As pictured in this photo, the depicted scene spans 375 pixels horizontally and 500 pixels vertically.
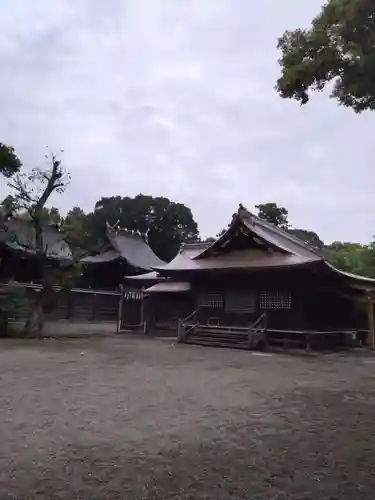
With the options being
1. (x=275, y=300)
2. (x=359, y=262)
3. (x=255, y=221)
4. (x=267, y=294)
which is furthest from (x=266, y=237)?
(x=359, y=262)

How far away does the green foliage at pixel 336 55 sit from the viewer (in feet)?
15.6

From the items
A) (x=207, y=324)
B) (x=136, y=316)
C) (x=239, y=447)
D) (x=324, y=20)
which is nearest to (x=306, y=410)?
(x=239, y=447)

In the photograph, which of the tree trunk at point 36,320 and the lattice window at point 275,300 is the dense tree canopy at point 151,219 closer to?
the tree trunk at point 36,320

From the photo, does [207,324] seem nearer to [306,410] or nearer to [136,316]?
[136,316]

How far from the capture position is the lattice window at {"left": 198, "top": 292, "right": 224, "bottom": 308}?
18.9 metres

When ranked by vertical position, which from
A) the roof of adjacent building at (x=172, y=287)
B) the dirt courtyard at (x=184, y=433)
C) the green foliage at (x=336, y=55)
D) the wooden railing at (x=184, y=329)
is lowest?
the dirt courtyard at (x=184, y=433)

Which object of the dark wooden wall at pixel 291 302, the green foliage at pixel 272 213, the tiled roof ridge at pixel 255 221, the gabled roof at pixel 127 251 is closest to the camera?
the dark wooden wall at pixel 291 302

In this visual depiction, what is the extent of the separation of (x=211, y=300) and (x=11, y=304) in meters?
8.01

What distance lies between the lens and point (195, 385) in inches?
344

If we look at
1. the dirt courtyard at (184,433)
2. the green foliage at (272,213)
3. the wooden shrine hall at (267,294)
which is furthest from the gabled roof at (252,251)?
the green foliage at (272,213)

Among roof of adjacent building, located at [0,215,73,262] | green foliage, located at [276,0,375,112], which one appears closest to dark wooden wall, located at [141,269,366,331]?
roof of adjacent building, located at [0,215,73,262]

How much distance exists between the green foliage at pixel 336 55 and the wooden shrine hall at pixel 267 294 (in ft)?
33.8

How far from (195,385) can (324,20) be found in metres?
6.20

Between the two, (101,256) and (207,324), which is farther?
(101,256)
